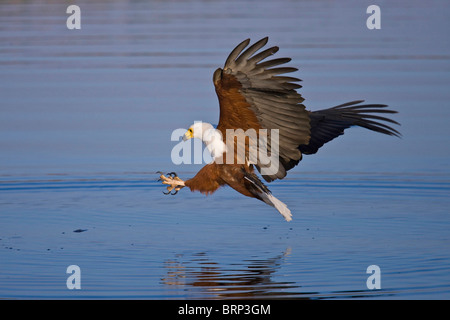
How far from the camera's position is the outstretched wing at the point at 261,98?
6.21m

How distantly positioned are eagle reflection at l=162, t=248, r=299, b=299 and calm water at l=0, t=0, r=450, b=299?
14 millimetres

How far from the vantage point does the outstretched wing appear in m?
6.21

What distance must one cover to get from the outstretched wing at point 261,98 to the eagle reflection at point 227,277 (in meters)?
0.88

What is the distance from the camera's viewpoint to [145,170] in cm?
914

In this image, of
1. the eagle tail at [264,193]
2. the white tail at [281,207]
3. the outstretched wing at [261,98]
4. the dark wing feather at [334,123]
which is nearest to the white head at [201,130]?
the outstretched wing at [261,98]

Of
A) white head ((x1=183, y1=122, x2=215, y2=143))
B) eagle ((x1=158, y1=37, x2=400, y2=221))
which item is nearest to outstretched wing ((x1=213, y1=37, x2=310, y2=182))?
eagle ((x1=158, y1=37, x2=400, y2=221))

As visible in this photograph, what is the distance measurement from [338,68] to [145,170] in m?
5.52

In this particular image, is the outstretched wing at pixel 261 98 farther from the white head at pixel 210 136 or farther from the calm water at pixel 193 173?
the calm water at pixel 193 173

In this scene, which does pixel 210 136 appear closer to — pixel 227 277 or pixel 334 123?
pixel 227 277

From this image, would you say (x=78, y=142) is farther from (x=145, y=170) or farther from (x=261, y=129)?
Result: (x=261, y=129)

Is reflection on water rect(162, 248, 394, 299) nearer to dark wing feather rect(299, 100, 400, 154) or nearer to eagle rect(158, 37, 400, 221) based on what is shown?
eagle rect(158, 37, 400, 221)

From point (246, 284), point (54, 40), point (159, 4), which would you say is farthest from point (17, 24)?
point (246, 284)

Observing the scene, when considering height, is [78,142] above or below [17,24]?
below
